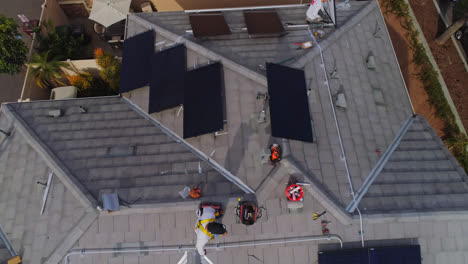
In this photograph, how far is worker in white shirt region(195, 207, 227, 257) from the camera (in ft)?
54.8

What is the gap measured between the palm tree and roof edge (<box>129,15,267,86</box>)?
431 inches

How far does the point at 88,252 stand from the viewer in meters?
18.4

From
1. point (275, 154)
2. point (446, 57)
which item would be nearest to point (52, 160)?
point (275, 154)

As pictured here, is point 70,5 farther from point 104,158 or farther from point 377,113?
point 377,113

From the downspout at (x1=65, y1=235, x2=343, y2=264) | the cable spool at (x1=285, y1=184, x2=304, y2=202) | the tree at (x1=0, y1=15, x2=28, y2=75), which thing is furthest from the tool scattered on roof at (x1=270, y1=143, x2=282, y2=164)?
the tree at (x1=0, y1=15, x2=28, y2=75)

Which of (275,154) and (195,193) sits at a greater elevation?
(275,154)

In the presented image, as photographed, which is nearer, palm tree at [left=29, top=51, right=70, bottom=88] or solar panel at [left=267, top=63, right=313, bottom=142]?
solar panel at [left=267, top=63, right=313, bottom=142]

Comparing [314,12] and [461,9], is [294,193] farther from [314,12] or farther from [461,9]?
[461,9]

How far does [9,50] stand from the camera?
27469 mm

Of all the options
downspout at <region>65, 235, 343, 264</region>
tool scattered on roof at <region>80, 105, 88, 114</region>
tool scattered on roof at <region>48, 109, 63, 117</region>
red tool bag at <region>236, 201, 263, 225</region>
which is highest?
tool scattered on roof at <region>80, 105, 88, 114</region>

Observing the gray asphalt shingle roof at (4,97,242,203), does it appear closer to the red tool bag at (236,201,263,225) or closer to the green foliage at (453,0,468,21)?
the red tool bag at (236,201,263,225)

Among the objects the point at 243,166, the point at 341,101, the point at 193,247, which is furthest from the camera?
the point at 341,101

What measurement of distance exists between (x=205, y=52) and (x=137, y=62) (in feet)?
23.0

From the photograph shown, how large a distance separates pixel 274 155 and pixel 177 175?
7700 mm
